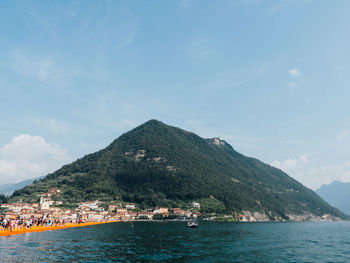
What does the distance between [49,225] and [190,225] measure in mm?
65329

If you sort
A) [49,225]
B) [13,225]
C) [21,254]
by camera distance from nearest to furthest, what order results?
[21,254] < [13,225] < [49,225]

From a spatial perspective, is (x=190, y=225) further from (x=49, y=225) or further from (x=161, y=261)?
(x=161, y=261)

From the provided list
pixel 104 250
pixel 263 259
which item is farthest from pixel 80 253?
pixel 263 259

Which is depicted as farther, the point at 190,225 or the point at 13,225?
the point at 190,225

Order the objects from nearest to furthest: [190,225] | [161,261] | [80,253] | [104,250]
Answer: [161,261] < [80,253] < [104,250] < [190,225]

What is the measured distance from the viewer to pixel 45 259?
4806 centimetres

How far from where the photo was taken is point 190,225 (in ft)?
472

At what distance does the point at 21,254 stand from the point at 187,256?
1171 inches

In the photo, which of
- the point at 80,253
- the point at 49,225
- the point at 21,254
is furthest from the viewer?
the point at 49,225

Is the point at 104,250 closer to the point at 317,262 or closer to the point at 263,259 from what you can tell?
the point at 263,259

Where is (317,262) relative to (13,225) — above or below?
below

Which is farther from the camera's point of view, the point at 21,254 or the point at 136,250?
the point at 136,250

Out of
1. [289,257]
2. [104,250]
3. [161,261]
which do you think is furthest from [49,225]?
[289,257]

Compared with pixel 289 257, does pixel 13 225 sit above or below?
above
